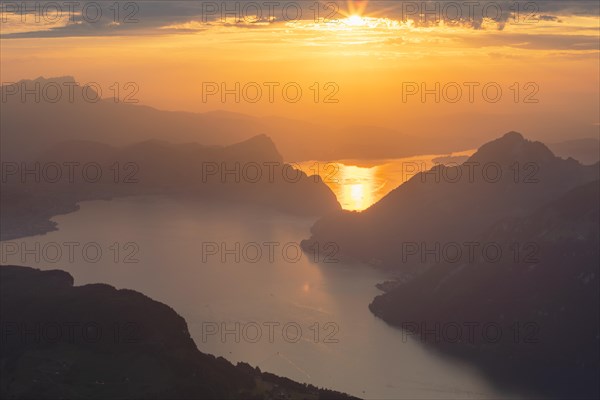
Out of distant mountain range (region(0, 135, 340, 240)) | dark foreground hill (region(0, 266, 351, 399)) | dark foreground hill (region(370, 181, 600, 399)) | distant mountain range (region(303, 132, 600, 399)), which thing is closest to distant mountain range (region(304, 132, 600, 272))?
distant mountain range (region(303, 132, 600, 399))

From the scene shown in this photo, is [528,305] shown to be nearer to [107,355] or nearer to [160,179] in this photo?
[107,355]

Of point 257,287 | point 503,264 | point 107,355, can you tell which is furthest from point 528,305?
point 107,355

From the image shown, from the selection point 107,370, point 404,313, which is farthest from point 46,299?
point 404,313

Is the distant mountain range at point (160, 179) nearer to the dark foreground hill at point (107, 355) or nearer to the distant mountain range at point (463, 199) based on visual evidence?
the distant mountain range at point (463, 199)

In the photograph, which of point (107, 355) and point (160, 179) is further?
point (160, 179)

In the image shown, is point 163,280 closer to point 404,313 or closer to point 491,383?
point 404,313

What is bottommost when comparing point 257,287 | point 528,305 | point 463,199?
point 257,287
